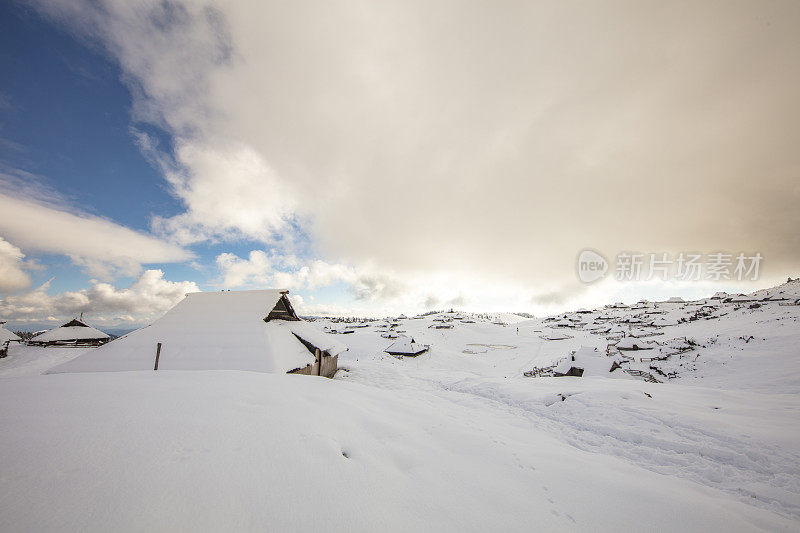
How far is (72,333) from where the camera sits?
38.2 m

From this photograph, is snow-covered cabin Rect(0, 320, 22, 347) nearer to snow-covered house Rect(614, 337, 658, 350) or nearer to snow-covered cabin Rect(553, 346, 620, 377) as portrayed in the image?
snow-covered cabin Rect(553, 346, 620, 377)

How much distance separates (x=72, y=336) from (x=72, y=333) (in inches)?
25.4

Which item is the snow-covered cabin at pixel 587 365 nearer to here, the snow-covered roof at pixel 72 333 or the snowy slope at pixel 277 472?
the snowy slope at pixel 277 472

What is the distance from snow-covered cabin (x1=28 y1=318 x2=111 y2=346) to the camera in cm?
3670

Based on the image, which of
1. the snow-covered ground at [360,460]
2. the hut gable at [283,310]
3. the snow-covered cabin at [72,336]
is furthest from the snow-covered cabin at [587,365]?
the snow-covered cabin at [72,336]

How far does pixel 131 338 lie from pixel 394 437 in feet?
63.0

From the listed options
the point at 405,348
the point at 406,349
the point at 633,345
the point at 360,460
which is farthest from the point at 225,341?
the point at 633,345

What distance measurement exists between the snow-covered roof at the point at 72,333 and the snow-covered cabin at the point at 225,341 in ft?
116

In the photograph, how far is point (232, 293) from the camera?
2033cm

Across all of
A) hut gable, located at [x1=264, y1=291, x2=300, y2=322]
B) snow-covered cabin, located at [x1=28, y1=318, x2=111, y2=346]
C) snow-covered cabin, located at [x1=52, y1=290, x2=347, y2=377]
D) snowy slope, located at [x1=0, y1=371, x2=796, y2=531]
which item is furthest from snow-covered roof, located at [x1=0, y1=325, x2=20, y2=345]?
snowy slope, located at [x1=0, y1=371, x2=796, y2=531]

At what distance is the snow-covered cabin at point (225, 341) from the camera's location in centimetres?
1436

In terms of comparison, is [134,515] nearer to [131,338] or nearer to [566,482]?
[566,482]

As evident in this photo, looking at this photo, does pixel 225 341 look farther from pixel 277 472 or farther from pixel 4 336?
pixel 4 336

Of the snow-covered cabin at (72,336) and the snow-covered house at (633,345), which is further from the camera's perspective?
the snow-covered cabin at (72,336)
